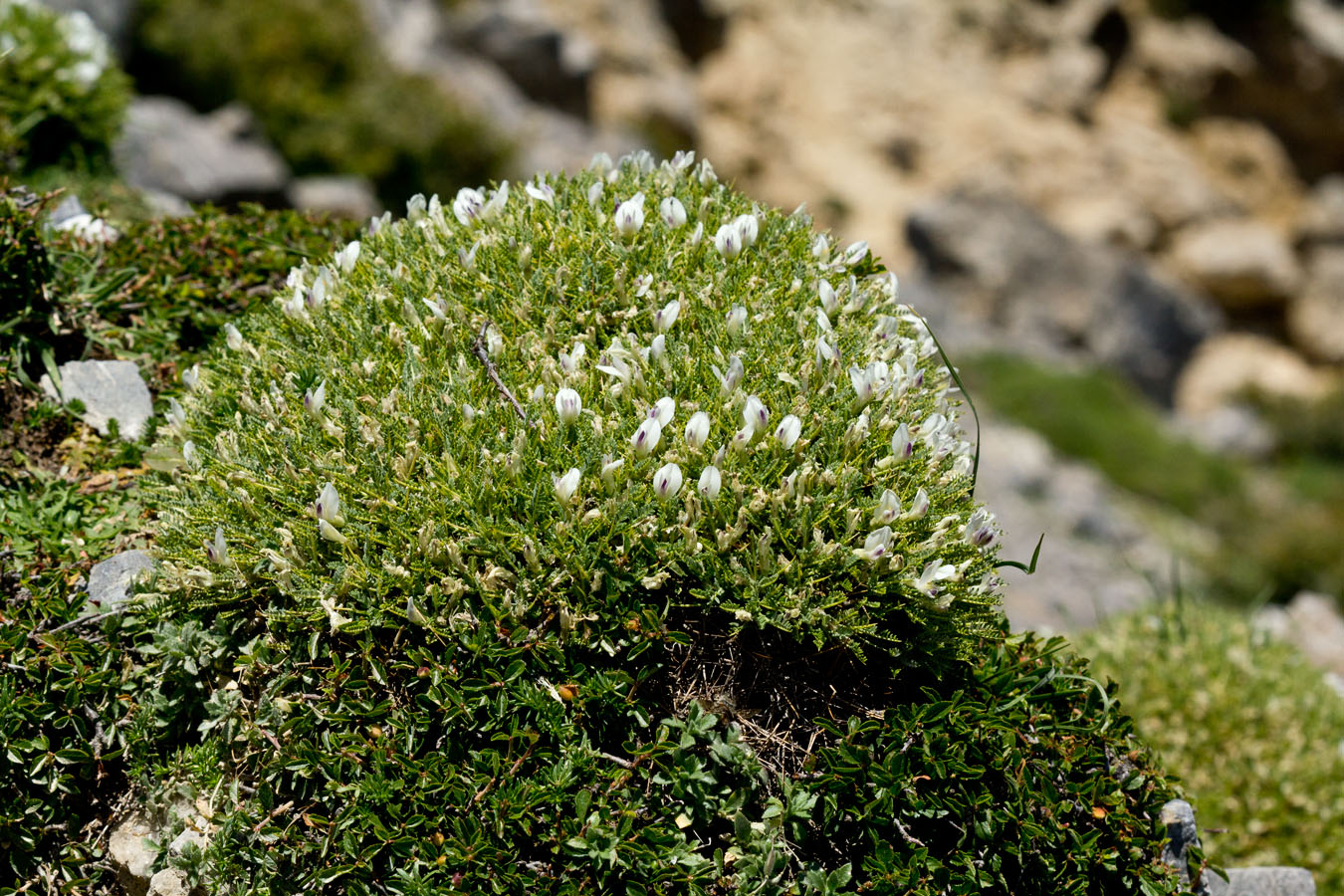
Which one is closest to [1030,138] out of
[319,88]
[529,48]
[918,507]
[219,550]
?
[529,48]

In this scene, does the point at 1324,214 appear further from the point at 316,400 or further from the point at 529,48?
the point at 316,400

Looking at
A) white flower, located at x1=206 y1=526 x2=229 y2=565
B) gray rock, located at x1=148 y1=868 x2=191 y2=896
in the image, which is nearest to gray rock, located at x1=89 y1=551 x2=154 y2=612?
white flower, located at x1=206 y1=526 x2=229 y2=565

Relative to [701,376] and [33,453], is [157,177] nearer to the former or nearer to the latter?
[33,453]

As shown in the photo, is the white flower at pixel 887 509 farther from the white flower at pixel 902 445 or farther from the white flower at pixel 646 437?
the white flower at pixel 646 437

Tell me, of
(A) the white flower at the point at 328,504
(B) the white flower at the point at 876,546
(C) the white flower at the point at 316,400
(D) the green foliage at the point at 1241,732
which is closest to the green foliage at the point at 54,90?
(C) the white flower at the point at 316,400

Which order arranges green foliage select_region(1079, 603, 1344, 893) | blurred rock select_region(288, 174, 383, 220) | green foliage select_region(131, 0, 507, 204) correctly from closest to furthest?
green foliage select_region(1079, 603, 1344, 893) < blurred rock select_region(288, 174, 383, 220) < green foliage select_region(131, 0, 507, 204)

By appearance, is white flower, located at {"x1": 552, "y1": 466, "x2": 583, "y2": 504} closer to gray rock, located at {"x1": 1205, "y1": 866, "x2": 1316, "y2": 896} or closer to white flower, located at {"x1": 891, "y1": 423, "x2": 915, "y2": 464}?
white flower, located at {"x1": 891, "y1": 423, "x2": 915, "y2": 464}

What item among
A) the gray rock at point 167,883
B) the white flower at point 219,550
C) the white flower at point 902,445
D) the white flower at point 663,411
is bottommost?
the gray rock at point 167,883
